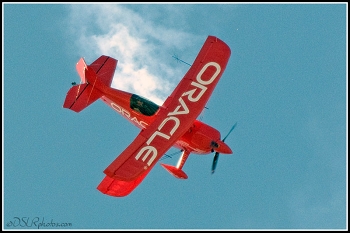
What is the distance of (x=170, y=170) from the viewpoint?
65.1ft

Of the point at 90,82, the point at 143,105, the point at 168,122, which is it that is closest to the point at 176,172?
the point at 168,122

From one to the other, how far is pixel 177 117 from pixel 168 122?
359 mm

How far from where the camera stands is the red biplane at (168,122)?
691 inches

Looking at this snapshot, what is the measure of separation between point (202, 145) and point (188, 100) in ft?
6.49

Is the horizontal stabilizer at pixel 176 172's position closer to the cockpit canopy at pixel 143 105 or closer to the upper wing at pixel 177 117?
the upper wing at pixel 177 117

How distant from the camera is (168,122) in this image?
18031mm

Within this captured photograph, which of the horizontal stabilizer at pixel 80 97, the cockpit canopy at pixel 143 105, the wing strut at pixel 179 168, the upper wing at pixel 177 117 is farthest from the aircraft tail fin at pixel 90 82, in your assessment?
the wing strut at pixel 179 168

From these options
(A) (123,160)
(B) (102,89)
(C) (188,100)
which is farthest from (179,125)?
(B) (102,89)

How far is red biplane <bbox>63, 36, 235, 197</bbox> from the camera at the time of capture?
17562mm

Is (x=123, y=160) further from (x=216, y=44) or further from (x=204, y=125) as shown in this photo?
(x=216, y=44)

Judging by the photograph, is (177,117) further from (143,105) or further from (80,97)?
(80,97)

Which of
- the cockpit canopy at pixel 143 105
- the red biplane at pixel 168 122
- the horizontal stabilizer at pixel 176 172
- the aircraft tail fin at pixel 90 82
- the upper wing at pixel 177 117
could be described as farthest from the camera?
the aircraft tail fin at pixel 90 82

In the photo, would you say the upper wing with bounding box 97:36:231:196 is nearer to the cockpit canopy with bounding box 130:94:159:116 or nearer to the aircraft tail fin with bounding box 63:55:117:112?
the cockpit canopy with bounding box 130:94:159:116

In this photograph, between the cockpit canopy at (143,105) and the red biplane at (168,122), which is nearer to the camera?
the red biplane at (168,122)
